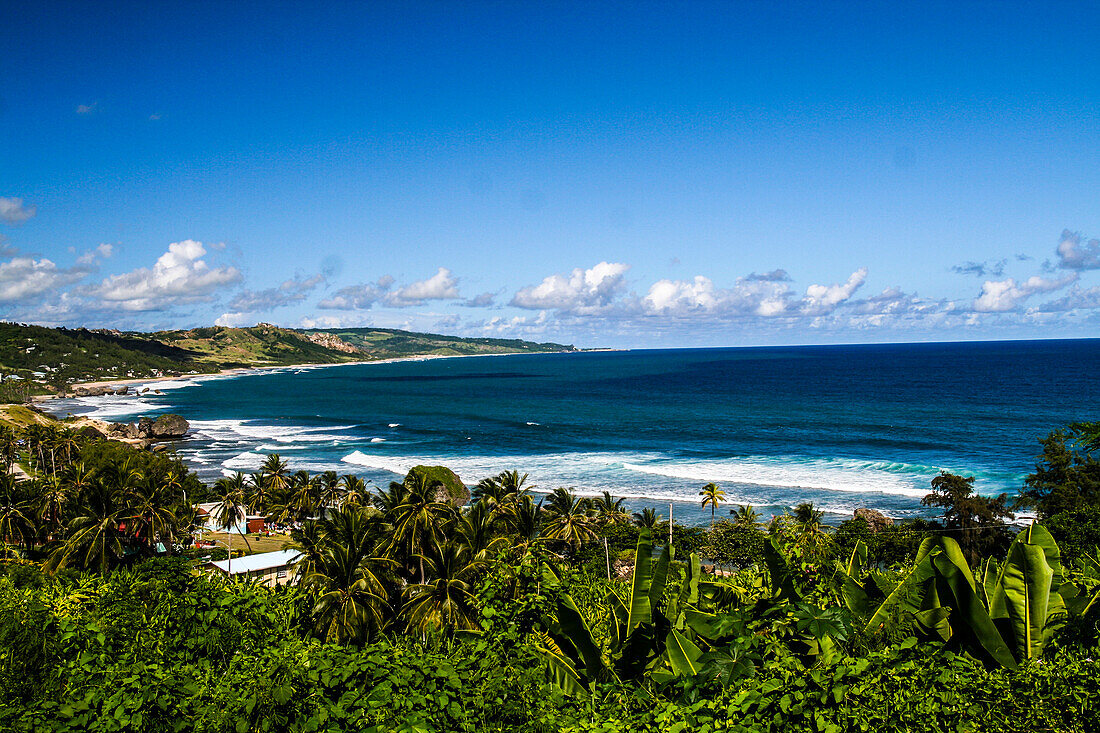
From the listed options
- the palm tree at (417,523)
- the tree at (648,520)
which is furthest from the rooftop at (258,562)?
the tree at (648,520)

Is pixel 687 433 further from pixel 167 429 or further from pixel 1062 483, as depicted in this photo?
pixel 167 429

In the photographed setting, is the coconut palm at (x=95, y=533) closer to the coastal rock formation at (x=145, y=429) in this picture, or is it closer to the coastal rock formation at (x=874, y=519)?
the coastal rock formation at (x=874, y=519)

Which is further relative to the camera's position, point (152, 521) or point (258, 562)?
point (258, 562)

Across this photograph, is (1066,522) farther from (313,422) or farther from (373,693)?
(313,422)

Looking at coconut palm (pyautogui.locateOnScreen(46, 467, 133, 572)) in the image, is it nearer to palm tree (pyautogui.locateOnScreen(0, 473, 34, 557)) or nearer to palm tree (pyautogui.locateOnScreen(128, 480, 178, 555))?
palm tree (pyautogui.locateOnScreen(128, 480, 178, 555))

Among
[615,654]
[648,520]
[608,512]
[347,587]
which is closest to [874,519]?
[648,520]
